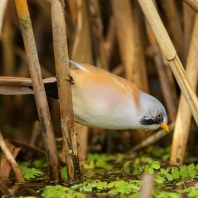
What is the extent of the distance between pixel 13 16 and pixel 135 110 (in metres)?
3.45

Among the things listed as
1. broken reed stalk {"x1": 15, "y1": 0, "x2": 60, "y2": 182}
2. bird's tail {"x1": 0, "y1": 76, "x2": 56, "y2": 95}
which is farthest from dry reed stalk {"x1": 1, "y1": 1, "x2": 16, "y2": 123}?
broken reed stalk {"x1": 15, "y1": 0, "x2": 60, "y2": 182}

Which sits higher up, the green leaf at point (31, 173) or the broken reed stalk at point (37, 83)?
the broken reed stalk at point (37, 83)

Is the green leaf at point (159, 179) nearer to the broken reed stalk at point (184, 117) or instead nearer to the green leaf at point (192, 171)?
the green leaf at point (192, 171)

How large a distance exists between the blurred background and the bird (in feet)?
2.58

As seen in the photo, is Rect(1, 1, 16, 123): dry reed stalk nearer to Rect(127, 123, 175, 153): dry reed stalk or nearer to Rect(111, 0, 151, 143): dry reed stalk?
Rect(111, 0, 151, 143): dry reed stalk

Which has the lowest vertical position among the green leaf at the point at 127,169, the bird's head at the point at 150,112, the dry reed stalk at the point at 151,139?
the green leaf at the point at 127,169

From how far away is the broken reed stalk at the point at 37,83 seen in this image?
324 centimetres

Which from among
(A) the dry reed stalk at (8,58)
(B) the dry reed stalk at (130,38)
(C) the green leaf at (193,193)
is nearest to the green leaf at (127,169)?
(C) the green leaf at (193,193)

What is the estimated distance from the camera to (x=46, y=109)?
3328 mm

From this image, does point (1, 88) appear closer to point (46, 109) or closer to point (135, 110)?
point (46, 109)

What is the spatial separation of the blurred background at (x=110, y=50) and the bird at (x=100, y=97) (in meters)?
0.79

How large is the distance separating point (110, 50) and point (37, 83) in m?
2.72

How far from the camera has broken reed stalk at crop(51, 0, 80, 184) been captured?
10.4ft

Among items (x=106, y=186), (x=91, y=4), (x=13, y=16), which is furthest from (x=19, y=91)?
(x=13, y=16)
